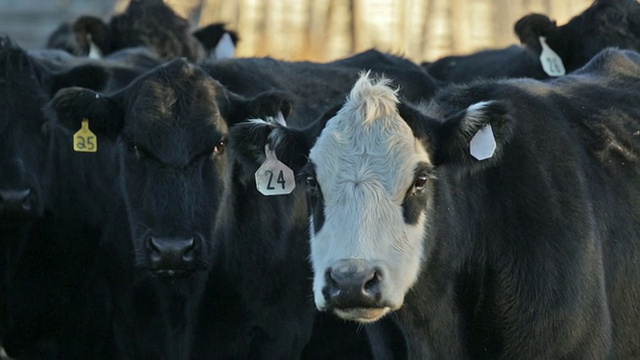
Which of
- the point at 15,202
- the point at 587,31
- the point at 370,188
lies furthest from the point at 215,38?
the point at 370,188

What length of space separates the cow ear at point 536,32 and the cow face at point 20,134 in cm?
421

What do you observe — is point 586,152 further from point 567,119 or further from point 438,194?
point 438,194

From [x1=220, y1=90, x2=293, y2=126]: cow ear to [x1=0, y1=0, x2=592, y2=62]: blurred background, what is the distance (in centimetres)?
822

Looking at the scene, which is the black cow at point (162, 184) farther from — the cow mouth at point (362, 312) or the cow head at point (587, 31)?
the cow head at point (587, 31)

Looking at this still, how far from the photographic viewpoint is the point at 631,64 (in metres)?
8.14

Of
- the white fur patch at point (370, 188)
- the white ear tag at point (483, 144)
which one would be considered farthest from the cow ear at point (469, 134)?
the white fur patch at point (370, 188)

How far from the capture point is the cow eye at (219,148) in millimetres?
8141

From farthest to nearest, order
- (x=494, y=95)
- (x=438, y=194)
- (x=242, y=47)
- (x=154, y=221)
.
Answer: (x=242, y=47), (x=154, y=221), (x=494, y=95), (x=438, y=194)

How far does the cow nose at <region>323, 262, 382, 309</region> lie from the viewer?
582 cm

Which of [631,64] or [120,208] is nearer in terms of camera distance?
[631,64]

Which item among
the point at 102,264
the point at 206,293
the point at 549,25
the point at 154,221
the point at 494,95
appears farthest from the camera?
the point at 549,25

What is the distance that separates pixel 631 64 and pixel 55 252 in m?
3.82

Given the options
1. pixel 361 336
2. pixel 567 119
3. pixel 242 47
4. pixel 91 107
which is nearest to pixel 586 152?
pixel 567 119

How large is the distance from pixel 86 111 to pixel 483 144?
2.79m
